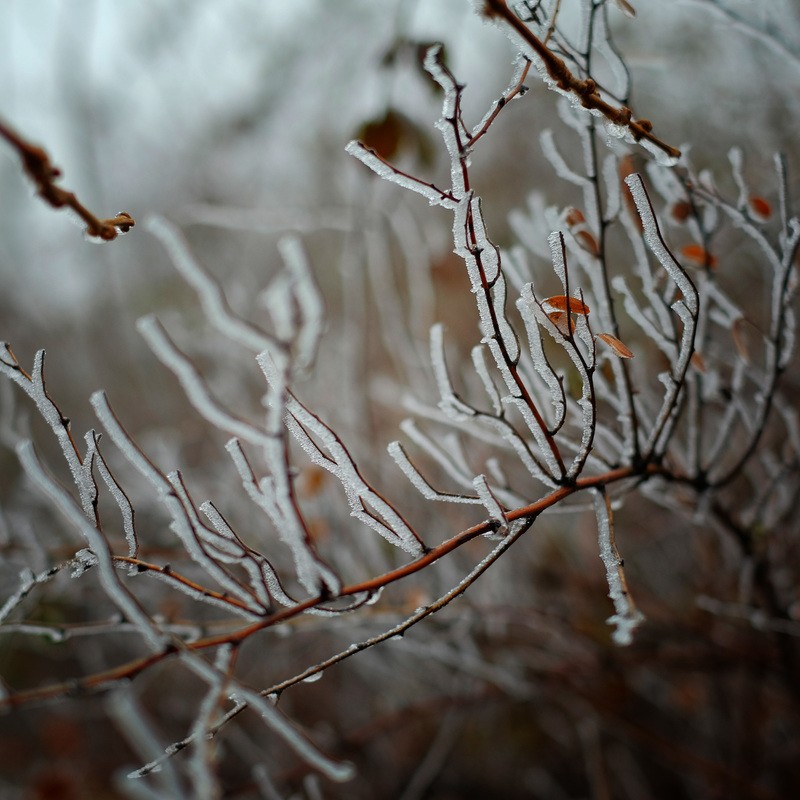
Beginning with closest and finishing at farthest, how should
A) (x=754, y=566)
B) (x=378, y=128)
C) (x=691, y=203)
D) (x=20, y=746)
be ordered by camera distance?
(x=691, y=203) → (x=754, y=566) → (x=378, y=128) → (x=20, y=746)

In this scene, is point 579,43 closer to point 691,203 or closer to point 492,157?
point 691,203

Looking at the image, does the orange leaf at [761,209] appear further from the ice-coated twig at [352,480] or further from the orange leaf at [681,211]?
the ice-coated twig at [352,480]

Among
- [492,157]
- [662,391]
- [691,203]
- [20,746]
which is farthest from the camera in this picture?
[492,157]

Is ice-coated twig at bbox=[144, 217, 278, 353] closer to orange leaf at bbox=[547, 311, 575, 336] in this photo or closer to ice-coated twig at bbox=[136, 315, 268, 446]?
ice-coated twig at bbox=[136, 315, 268, 446]

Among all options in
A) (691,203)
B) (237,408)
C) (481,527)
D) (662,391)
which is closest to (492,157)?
(237,408)

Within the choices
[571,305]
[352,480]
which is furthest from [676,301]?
[352,480]


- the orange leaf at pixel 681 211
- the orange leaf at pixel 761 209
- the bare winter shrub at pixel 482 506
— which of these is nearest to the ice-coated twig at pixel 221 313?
the bare winter shrub at pixel 482 506

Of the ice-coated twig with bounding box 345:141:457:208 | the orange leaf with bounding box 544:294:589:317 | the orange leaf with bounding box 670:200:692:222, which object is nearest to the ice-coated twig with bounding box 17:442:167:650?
the ice-coated twig with bounding box 345:141:457:208
